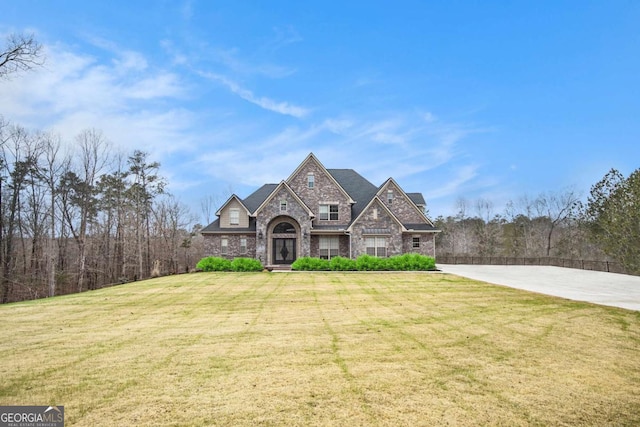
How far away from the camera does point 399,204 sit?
33.2m

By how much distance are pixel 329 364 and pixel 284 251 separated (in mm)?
24979

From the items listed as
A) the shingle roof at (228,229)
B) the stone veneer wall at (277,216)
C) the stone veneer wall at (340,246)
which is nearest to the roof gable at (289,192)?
the stone veneer wall at (277,216)

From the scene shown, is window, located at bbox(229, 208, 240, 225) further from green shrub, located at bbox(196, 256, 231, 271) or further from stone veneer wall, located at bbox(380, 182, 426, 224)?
stone veneer wall, located at bbox(380, 182, 426, 224)

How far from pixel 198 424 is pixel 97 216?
135 ft

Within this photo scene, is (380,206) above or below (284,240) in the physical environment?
above

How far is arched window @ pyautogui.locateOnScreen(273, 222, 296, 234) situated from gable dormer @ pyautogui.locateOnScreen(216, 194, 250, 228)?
281 centimetres

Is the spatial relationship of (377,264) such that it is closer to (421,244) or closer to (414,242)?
(414,242)

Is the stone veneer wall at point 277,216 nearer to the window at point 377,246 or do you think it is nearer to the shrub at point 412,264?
the window at point 377,246

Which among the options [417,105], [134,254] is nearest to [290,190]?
[417,105]

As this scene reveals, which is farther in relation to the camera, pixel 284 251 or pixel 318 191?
pixel 318 191

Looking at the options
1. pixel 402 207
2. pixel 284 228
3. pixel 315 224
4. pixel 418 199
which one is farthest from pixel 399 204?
pixel 284 228

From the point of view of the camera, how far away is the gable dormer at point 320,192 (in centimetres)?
3238

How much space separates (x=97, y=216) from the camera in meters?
39.1

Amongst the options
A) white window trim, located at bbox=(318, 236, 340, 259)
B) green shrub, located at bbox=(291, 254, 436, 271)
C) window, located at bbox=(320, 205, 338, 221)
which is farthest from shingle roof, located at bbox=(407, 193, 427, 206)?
green shrub, located at bbox=(291, 254, 436, 271)
